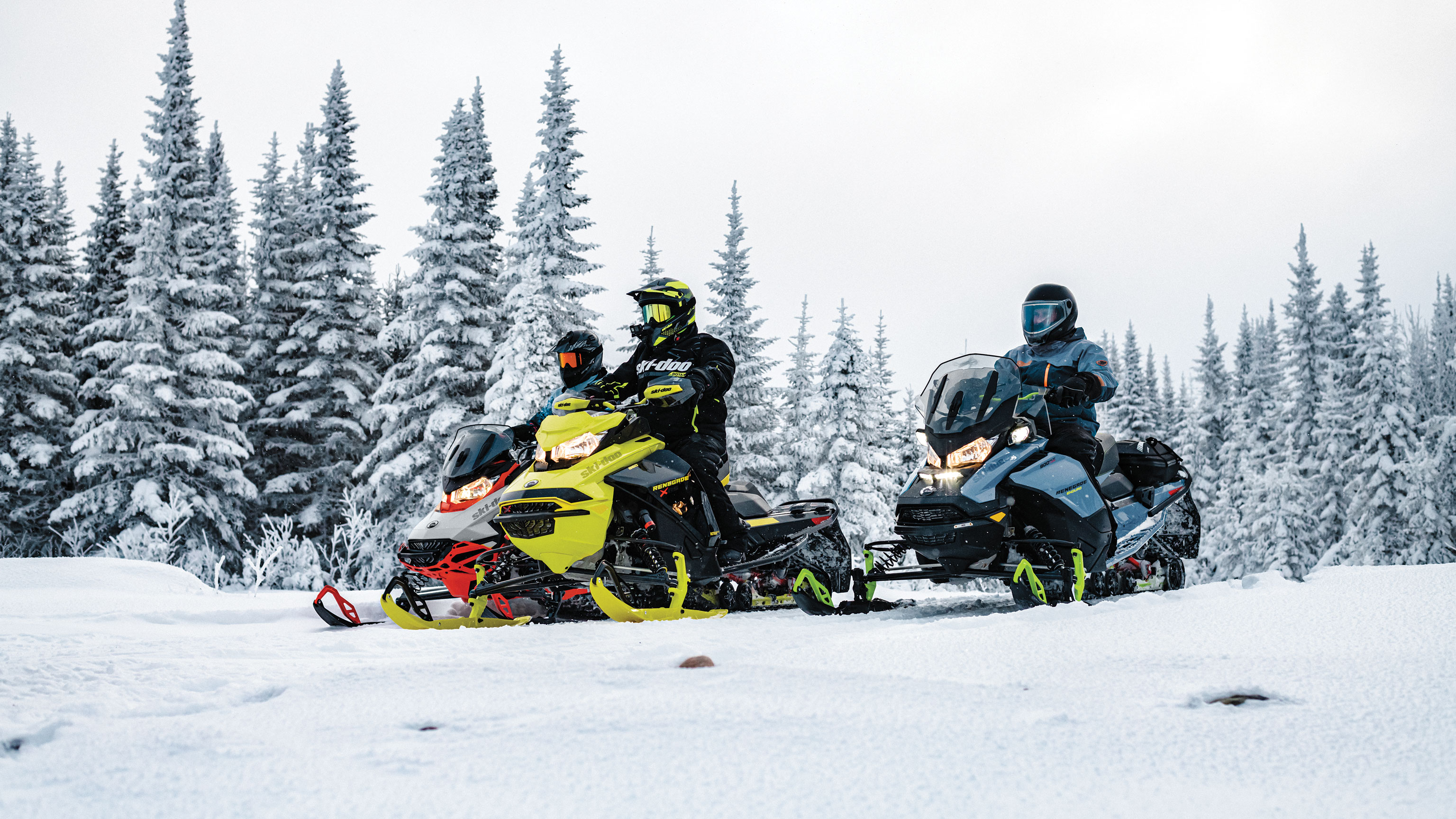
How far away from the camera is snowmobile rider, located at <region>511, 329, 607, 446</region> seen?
6.74 m

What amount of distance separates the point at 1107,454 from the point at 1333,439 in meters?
28.7

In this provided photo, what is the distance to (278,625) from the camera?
17.7 feet

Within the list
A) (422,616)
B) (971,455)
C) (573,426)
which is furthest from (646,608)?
(971,455)

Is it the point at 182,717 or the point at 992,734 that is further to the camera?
the point at 182,717

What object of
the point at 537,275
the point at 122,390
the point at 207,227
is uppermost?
the point at 207,227

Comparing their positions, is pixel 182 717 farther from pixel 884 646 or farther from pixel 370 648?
pixel 884 646

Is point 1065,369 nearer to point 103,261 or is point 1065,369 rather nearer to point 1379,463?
point 1379,463

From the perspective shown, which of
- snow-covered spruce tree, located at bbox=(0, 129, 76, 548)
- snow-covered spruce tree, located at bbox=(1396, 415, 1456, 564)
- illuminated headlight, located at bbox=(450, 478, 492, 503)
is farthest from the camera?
snow-covered spruce tree, located at bbox=(1396, 415, 1456, 564)

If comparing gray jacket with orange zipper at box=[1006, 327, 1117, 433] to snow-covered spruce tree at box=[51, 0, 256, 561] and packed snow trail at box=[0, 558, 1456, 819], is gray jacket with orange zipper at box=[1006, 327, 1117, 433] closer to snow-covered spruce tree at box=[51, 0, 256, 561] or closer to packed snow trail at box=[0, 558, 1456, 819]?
packed snow trail at box=[0, 558, 1456, 819]

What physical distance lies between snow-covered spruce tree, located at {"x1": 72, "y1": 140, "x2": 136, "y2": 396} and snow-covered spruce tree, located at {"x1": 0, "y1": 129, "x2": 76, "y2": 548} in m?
0.47

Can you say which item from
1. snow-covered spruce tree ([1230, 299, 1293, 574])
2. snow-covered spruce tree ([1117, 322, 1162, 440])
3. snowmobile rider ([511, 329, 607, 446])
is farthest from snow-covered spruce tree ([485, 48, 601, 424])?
snow-covered spruce tree ([1230, 299, 1293, 574])

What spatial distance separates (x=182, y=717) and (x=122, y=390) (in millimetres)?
20693

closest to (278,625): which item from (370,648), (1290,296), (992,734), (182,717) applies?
(370,648)

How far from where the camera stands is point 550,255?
1888cm
